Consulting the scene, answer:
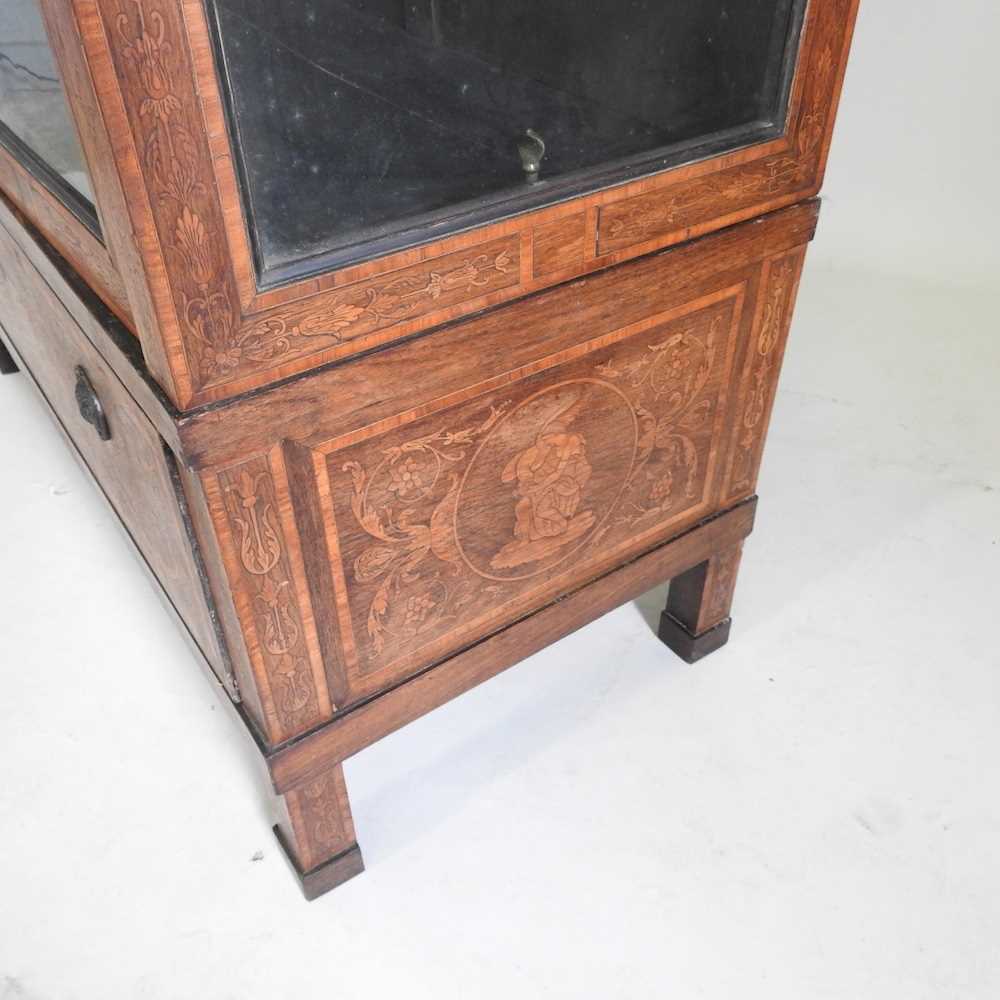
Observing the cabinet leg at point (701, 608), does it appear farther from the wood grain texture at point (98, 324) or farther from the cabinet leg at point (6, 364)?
the cabinet leg at point (6, 364)

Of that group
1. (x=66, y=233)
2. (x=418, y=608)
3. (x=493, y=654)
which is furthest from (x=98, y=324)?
(x=493, y=654)

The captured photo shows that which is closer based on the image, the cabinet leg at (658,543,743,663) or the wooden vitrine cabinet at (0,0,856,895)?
the wooden vitrine cabinet at (0,0,856,895)

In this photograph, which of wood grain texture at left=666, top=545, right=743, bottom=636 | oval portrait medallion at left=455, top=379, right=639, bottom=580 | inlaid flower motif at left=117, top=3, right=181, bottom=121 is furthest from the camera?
wood grain texture at left=666, top=545, right=743, bottom=636

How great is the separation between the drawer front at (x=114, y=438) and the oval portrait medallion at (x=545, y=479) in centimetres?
34

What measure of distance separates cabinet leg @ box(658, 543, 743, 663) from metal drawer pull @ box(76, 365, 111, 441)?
92cm

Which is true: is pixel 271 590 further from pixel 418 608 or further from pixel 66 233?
pixel 66 233

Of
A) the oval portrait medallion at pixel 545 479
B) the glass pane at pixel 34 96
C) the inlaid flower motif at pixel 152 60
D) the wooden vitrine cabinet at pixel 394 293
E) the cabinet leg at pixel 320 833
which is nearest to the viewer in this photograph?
the inlaid flower motif at pixel 152 60

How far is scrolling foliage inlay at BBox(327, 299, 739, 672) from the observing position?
1134 mm

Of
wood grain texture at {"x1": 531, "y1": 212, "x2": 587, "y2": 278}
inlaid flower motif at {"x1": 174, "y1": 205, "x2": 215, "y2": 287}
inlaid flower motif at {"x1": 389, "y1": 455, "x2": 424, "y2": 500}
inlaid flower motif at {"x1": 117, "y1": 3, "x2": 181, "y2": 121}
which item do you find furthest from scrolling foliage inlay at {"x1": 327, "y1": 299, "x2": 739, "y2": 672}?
inlaid flower motif at {"x1": 117, "y1": 3, "x2": 181, "y2": 121}

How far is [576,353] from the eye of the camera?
1.19 metres

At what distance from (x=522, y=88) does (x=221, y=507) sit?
55 centimetres

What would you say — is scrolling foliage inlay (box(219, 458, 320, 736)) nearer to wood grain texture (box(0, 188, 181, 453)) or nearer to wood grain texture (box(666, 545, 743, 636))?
wood grain texture (box(0, 188, 181, 453))

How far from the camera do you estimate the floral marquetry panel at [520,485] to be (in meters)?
1.13

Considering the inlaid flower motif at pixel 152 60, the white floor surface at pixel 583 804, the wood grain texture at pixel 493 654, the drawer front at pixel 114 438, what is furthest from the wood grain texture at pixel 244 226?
the white floor surface at pixel 583 804
